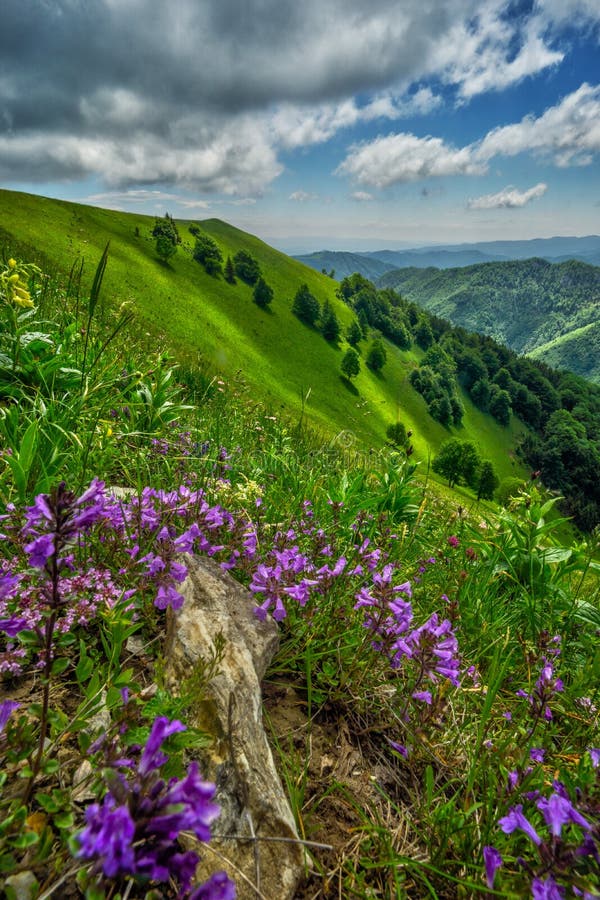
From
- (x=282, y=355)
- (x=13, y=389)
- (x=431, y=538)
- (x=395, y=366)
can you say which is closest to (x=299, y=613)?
(x=431, y=538)

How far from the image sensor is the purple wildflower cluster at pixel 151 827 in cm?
81

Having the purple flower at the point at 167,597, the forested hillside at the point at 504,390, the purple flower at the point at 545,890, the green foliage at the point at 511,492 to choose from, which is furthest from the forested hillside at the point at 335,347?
the purple flower at the point at 545,890

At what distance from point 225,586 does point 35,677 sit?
2.93 feet

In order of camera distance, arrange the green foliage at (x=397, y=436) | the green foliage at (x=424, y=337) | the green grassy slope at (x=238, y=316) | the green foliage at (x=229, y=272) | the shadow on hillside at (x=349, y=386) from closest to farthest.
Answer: the green foliage at (x=397, y=436)
the green grassy slope at (x=238, y=316)
the shadow on hillside at (x=349, y=386)
the green foliage at (x=229, y=272)
the green foliage at (x=424, y=337)

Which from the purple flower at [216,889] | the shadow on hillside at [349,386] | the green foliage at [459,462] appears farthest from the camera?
the shadow on hillside at [349,386]

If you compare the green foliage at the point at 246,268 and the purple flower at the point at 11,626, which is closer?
the purple flower at the point at 11,626

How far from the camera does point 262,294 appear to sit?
96.1m

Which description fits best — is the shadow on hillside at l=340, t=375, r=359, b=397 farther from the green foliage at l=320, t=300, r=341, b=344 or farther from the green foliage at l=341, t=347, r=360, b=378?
the green foliage at l=320, t=300, r=341, b=344

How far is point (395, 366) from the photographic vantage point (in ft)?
366

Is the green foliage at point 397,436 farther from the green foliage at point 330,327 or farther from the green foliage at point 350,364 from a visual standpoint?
the green foliage at point 330,327

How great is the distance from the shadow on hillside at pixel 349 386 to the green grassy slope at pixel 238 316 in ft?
1.03

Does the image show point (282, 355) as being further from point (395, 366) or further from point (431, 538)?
point (431, 538)

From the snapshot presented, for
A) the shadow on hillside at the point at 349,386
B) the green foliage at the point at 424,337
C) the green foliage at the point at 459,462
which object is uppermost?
the green foliage at the point at 424,337

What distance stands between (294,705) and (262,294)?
100 metres
